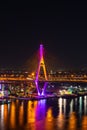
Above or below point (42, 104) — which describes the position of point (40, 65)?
above

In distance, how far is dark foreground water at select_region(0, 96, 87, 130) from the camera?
14.5 m

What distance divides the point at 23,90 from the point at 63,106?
18.1ft

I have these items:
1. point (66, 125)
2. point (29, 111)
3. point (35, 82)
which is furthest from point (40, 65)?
point (66, 125)

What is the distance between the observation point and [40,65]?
22062 mm

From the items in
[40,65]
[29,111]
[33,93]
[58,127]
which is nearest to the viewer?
[58,127]

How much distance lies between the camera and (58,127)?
14.3 meters

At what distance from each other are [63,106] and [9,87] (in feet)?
18.6

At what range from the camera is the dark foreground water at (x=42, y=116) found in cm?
1446

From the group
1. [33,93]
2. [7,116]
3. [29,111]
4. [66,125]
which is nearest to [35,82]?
[33,93]

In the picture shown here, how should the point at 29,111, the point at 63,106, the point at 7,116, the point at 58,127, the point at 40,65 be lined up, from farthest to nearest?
1. the point at 40,65
2. the point at 63,106
3. the point at 29,111
4. the point at 7,116
5. the point at 58,127

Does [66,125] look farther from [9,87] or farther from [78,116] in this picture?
[9,87]

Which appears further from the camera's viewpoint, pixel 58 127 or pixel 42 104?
pixel 42 104

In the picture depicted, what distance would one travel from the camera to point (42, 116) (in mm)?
16516

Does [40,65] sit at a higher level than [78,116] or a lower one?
higher
